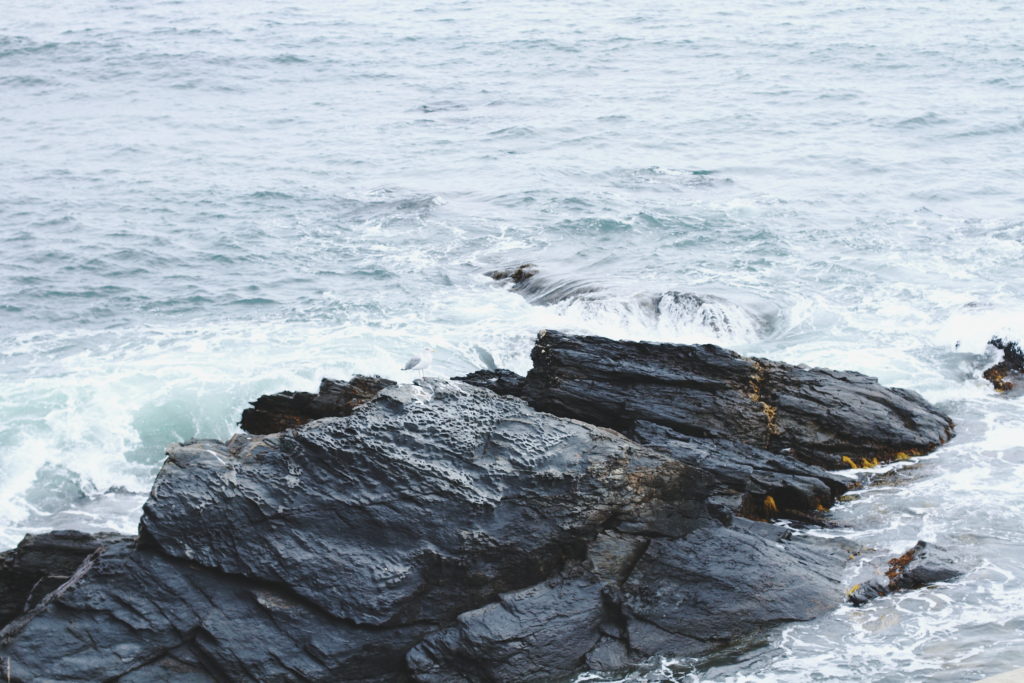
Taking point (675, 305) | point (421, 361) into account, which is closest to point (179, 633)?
point (421, 361)

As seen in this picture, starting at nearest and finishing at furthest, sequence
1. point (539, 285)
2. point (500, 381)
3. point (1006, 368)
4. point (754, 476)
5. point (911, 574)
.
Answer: point (911, 574), point (754, 476), point (500, 381), point (1006, 368), point (539, 285)

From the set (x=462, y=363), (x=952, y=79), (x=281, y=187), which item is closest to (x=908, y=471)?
(x=462, y=363)

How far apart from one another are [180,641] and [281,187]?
1990 centimetres

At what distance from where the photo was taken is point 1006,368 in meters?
15.0

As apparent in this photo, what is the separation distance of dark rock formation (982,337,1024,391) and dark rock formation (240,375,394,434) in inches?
361

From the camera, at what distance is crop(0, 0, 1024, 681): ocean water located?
12141 millimetres

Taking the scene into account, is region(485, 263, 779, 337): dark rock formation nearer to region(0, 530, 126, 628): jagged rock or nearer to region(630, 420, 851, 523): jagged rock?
region(630, 420, 851, 523): jagged rock

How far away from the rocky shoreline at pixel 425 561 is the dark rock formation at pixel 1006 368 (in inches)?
228

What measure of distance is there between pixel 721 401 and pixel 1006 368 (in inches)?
237

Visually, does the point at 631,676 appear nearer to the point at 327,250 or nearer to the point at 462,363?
the point at 462,363

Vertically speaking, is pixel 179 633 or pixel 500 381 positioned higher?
pixel 500 381

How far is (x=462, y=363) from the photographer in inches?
641

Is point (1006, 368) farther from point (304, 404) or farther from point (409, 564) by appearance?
point (409, 564)

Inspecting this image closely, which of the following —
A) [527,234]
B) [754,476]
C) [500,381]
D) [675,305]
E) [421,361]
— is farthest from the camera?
[527,234]
